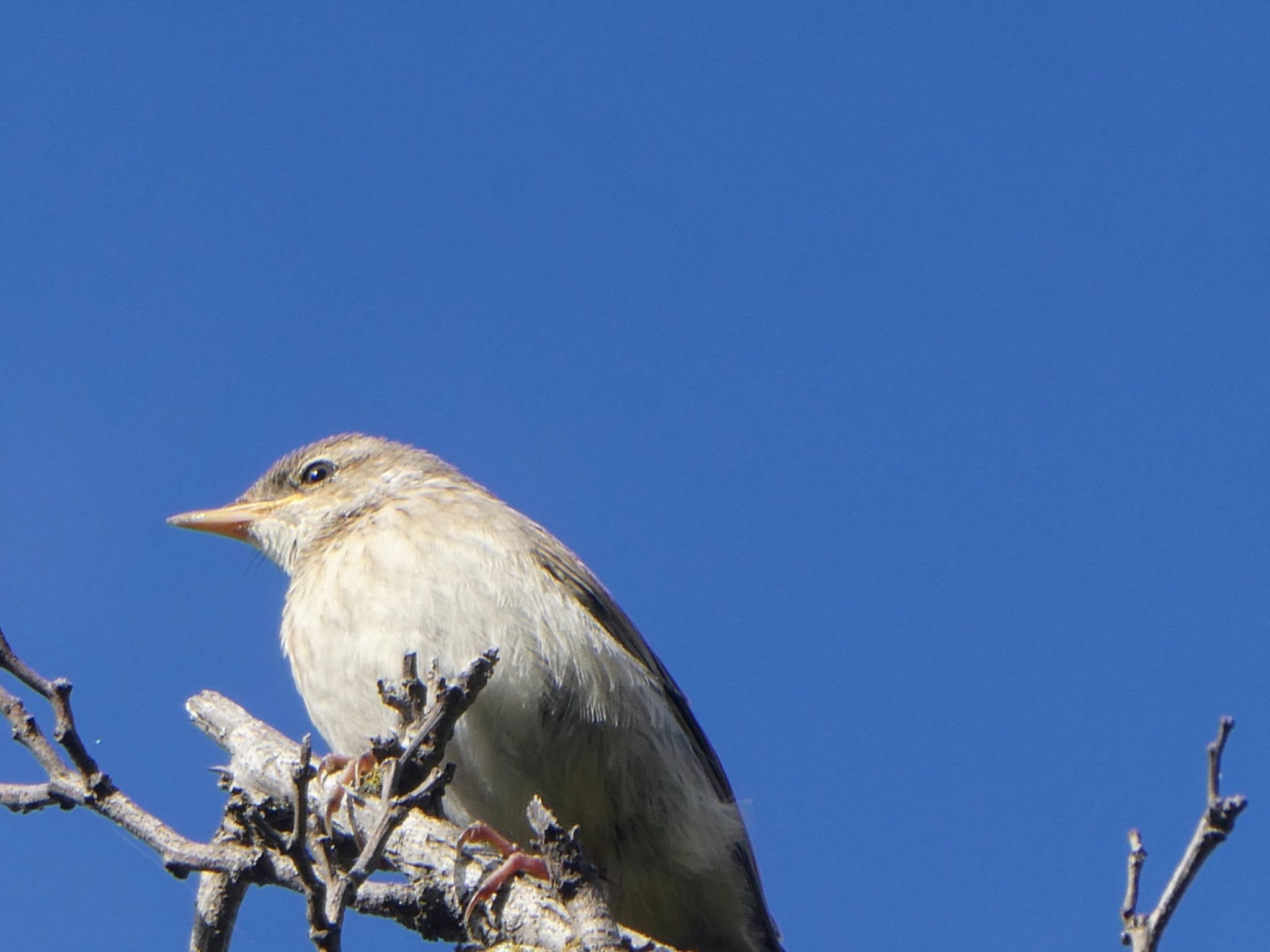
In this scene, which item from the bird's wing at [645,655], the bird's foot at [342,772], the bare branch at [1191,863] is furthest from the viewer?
the bird's wing at [645,655]

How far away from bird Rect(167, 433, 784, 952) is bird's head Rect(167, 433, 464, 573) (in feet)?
1.50

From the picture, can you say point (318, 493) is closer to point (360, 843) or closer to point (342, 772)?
point (342, 772)

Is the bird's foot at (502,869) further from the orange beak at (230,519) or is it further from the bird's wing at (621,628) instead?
the orange beak at (230,519)

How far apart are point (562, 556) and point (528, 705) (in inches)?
47.7

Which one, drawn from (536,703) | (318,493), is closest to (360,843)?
(536,703)

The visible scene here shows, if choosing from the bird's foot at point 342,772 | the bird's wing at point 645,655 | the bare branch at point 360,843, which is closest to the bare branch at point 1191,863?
the bare branch at point 360,843

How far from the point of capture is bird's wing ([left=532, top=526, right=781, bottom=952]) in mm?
6465

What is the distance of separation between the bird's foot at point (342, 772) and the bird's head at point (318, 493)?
158 centimetres

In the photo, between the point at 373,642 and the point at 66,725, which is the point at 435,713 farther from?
the point at 373,642

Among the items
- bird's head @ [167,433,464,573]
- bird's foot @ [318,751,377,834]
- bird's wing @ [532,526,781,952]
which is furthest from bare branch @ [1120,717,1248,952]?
bird's head @ [167,433,464,573]

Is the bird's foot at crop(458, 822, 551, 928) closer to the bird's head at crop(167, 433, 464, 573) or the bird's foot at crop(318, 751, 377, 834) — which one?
the bird's foot at crop(318, 751, 377, 834)

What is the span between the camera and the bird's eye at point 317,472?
7.81 metres

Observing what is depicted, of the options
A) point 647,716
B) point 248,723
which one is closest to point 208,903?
point 248,723

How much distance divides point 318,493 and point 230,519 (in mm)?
560
